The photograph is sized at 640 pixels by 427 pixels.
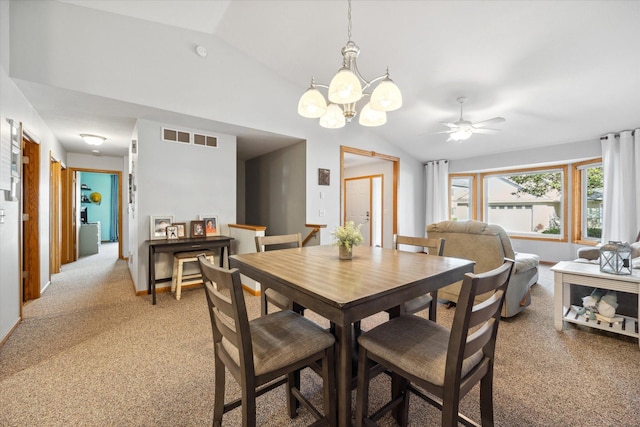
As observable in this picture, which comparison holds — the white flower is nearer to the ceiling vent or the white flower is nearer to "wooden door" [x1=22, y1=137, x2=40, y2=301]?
the ceiling vent

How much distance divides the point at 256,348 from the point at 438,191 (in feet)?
20.1

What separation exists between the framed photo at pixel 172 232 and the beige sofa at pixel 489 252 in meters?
3.28

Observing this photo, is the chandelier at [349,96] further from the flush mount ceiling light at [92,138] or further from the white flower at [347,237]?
the flush mount ceiling light at [92,138]

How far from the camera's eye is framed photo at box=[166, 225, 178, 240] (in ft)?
11.8

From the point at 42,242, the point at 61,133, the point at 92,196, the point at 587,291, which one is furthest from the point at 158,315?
the point at 92,196

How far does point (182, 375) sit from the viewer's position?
1.87 metres

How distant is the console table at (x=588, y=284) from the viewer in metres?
2.21

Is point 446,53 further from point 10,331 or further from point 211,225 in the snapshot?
point 10,331

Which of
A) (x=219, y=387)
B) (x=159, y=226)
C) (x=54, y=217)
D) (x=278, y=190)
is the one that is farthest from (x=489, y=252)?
(x=54, y=217)

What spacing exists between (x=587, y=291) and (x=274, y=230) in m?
4.42

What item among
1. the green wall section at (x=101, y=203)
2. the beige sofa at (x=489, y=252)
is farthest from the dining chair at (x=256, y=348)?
the green wall section at (x=101, y=203)

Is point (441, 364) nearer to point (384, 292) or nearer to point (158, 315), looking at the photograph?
point (384, 292)

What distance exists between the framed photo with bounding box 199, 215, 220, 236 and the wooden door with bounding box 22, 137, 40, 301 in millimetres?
1826

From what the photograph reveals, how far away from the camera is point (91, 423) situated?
146 cm
